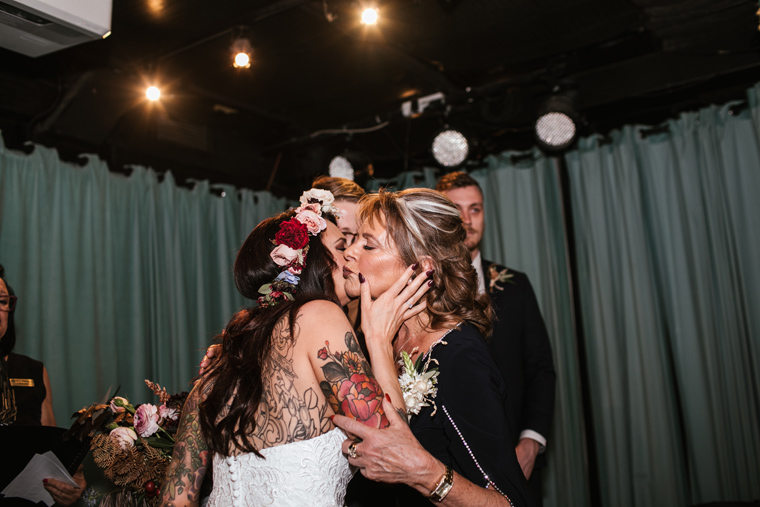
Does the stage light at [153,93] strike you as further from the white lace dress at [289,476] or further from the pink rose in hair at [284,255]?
the white lace dress at [289,476]

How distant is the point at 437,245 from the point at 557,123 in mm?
2291

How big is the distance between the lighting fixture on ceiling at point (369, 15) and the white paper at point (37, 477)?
99.2 inches

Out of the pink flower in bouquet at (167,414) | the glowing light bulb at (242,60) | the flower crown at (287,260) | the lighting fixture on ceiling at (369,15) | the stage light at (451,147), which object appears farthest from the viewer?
the stage light at (451,147)

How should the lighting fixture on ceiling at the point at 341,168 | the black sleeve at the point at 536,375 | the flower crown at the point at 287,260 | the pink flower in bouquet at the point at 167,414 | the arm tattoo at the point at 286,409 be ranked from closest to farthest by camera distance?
the arm tattoo at the point at 286,409
the flower crown at the point at 287,260
the pink flower in bouquet at the point at 167,414
the black sleeve at the point at 536,375
the lighting fixture on ceiling at the point at 341,168

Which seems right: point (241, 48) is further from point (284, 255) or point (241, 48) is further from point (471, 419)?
point (471, 419)

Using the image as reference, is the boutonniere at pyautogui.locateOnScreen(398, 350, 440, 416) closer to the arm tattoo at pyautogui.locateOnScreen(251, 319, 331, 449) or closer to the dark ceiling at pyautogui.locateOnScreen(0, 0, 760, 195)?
the arm tattoo at pyautogui.locateOnScreen(251, 319, 331, 449)

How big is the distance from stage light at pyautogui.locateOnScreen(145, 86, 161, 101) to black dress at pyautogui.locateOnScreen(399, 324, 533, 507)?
309 cm

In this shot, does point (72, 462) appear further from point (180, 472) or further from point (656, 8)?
point (656, 8)

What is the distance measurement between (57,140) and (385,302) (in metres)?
3.11

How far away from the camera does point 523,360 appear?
314 centimetres

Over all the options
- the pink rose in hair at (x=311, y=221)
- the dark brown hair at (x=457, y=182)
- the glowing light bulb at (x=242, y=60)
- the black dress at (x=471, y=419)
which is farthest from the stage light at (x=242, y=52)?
the black dress at (x=471, y=419)

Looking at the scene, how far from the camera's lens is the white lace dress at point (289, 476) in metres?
1.69

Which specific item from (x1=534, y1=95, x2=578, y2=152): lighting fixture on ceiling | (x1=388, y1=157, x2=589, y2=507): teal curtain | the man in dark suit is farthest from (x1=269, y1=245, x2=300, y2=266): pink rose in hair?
(x1=388, y1=157, x2=589, y2=507): teal curtain

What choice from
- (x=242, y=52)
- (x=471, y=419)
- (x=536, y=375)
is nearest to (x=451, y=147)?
(x=242, y=52)
